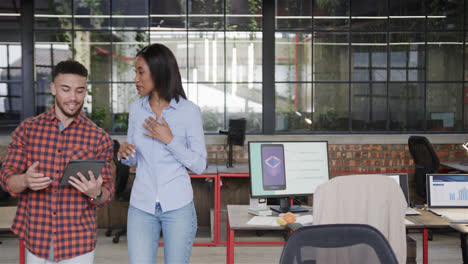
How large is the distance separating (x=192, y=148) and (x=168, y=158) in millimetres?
122

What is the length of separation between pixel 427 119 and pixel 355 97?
0.97m

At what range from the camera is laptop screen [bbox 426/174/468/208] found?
11.7ft

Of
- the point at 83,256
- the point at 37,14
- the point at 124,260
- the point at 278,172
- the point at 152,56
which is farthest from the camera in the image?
the point at 37,14

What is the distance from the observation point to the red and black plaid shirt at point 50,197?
6.36 feet

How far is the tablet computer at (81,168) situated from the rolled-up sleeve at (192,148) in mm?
329

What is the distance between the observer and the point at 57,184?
6.44ft

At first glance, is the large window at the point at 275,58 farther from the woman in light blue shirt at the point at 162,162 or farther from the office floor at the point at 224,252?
the woman in light blue shirt at the point at 162,162

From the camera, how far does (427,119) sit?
21.2 ft

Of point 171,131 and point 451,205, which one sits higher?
point 171,131

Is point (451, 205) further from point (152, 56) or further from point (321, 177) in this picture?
point (152, 56)

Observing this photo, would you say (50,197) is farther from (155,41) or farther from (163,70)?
(155,41)

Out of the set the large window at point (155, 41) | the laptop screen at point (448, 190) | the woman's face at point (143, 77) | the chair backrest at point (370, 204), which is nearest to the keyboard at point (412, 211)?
the laptop screen at point (448, 190)

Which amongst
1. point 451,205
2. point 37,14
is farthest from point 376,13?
A: point 37,14

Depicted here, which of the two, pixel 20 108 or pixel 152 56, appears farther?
pixel 20 108
